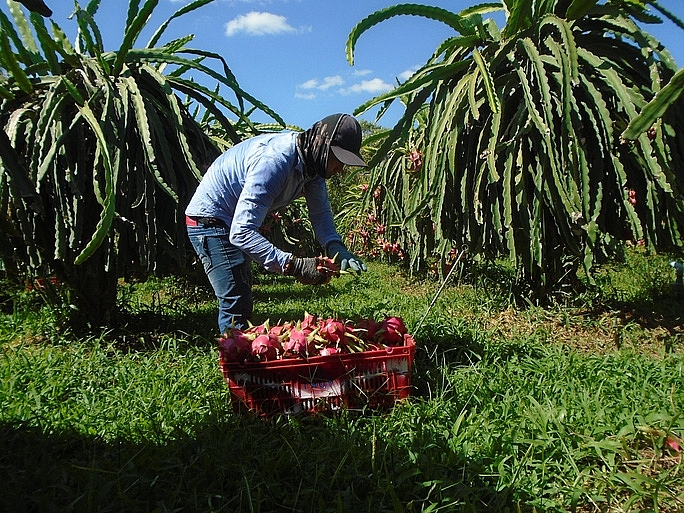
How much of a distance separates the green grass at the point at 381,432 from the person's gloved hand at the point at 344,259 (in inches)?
25.8

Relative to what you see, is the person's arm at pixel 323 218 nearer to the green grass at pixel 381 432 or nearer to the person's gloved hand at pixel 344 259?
the person's gloved hand at pixel 344 259

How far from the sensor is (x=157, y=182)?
356cm

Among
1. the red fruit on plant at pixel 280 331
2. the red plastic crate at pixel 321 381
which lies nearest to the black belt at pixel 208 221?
the red fruit on plant at pixel 280 331

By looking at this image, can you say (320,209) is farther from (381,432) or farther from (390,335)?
(381,432)

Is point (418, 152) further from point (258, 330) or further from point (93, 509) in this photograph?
point (93, 509)

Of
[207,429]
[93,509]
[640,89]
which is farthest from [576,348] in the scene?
[93,509]

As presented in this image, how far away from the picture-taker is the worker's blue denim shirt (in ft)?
8.91

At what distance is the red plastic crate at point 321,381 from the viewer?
2.52 meters

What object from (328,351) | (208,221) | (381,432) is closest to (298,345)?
(328,351)

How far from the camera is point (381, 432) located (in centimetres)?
242

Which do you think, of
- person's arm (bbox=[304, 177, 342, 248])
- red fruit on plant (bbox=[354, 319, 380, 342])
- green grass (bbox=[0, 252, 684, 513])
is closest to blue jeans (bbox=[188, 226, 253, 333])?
green grass (bbox=[0, 252, 684, 513])

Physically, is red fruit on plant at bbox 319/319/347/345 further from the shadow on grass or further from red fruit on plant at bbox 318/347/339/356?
the shadow on grass

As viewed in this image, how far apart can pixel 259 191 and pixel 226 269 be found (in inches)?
24.0

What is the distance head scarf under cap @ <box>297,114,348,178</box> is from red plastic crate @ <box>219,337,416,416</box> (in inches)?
38.3
